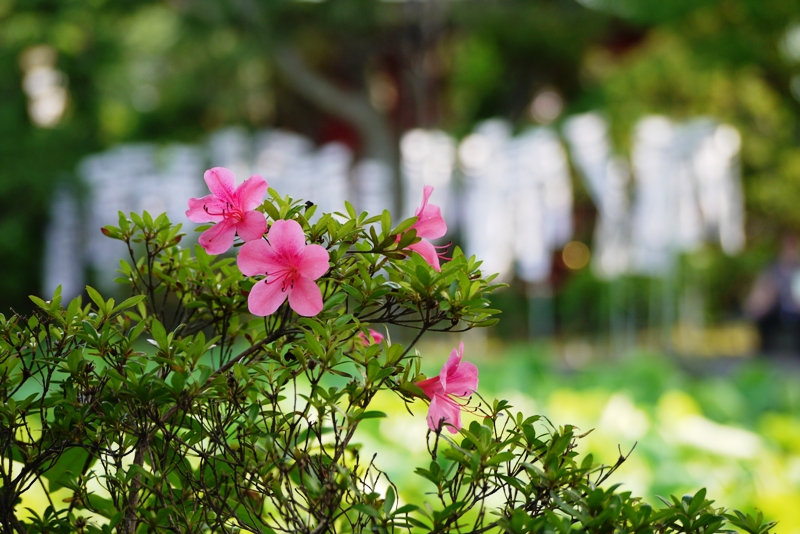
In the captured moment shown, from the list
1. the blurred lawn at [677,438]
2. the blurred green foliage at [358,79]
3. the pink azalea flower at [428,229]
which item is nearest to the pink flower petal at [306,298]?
the pink azalea flower at [428,229]

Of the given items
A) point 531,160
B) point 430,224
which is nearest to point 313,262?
point 430,224

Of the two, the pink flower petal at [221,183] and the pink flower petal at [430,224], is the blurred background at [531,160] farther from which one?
the pink flower petal at [221,183]

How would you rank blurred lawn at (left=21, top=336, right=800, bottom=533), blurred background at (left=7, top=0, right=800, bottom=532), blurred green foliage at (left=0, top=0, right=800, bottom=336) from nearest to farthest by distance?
blurred lawn at (left=21, top=336, right=800, bottom=533) < blurred background at (left=7, top=0, right=800, bottom=532) < blurred green foliage at (left=0, top=0, right=800, bottom=336)

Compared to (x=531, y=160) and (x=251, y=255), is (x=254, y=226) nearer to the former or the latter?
(x=251, y=255)

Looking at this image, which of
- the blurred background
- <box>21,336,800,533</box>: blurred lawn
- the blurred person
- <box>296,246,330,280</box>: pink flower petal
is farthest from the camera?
the blurred person

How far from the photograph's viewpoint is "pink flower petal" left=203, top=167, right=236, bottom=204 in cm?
68

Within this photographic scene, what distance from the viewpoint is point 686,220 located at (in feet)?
19.8

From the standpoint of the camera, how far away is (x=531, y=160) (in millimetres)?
6297

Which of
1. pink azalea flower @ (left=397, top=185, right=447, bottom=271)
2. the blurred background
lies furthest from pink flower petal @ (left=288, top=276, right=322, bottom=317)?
the blurred background

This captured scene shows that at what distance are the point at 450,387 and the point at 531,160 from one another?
5.77 m

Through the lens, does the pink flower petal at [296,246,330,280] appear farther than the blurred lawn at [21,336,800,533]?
No

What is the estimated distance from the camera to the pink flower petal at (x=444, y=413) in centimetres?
65

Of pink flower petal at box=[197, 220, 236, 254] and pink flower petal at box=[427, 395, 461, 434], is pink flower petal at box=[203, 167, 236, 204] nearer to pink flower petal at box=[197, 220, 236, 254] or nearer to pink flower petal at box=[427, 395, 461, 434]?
pink flower petal at box=[197, 220, 236, 254]

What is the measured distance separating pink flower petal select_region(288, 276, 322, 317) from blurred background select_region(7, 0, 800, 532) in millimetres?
1047
